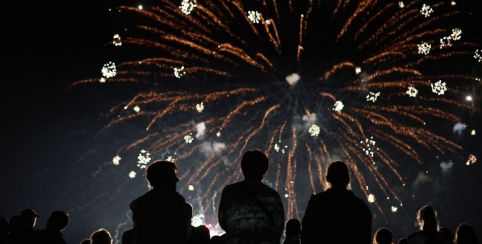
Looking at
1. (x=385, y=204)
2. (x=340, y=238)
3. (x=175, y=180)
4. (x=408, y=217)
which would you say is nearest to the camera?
(x=340, y=238)

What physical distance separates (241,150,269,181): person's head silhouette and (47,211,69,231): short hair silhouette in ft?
11.4

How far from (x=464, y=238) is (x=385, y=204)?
65086mm

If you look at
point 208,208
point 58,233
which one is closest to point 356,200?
point 58,233

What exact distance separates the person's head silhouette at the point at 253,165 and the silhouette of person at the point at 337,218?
2.05ft

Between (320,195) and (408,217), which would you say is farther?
(408,217)

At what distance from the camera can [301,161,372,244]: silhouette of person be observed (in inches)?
199

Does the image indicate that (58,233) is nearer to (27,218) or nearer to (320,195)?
(27,218)

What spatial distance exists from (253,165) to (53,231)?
3639 millimetres

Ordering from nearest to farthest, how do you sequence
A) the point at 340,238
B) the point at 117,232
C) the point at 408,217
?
the point at 340,238 → the point at 408,217 → the point at 117,232

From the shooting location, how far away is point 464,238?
710 centimetres

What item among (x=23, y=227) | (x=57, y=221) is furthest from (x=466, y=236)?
(x=23, y=227)

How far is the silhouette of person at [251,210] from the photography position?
4.83 meters

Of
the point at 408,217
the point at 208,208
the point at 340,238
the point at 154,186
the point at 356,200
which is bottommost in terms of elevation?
the point at 340,238

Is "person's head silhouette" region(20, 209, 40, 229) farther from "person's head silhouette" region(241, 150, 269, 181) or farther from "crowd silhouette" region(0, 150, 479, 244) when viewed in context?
"person's head silhouette" region(241, 150, 269, 181)
